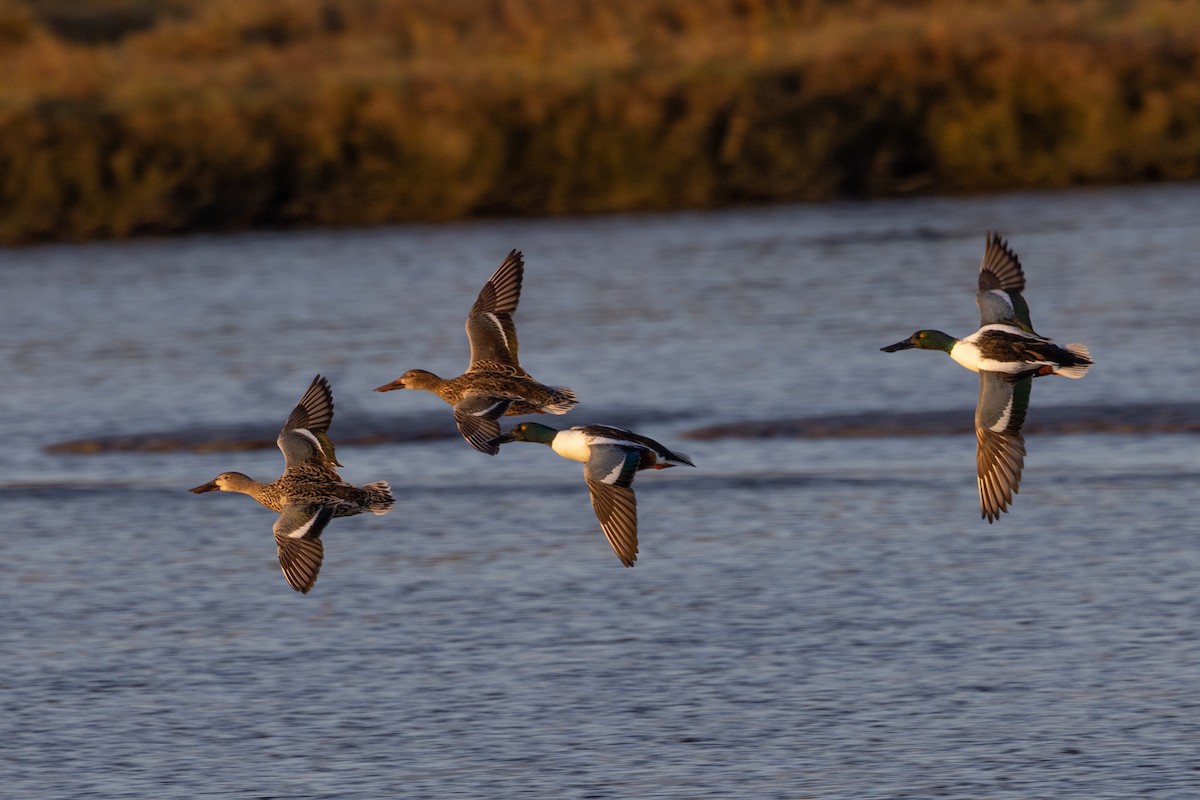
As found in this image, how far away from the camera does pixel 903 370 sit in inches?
728

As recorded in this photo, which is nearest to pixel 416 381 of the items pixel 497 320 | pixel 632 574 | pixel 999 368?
pixel 497 320

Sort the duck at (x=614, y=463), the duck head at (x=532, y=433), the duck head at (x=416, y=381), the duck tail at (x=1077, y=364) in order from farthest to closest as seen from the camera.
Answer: the duck head at (x=416, y=381) < the duck head at (x=532, y=433) < the duck tail at (x=1077, y=364) < the duck at (x=614, y=463)

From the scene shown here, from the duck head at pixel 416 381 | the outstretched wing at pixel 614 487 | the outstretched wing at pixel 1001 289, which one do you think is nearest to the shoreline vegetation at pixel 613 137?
the outstretched wing at pixel 1001 289

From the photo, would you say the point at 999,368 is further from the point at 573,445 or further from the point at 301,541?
the point at 301,541

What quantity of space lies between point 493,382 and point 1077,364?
179cm

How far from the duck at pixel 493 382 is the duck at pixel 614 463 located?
0.12 metres

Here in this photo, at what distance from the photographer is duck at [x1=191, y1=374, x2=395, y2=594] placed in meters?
7.30

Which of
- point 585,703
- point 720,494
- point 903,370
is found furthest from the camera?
point 903,370

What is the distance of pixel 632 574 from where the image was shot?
1307cm

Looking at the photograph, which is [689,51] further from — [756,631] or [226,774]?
[226,774]

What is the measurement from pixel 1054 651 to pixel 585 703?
7.46 feet

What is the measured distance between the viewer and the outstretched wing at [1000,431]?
815cm

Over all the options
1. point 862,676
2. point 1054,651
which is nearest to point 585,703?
point 862,676

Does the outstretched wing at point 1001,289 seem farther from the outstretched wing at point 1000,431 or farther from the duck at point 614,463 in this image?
the duck at point 614,463
